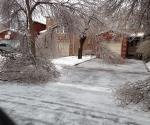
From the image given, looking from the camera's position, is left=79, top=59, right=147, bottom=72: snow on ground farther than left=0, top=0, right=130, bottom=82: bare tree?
Yes

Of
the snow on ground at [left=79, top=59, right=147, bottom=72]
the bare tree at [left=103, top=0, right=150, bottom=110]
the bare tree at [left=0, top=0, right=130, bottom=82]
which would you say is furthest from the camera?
the snow on ground at [left=79, top=59, right=147, bottom=72]

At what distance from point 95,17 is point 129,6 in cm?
549

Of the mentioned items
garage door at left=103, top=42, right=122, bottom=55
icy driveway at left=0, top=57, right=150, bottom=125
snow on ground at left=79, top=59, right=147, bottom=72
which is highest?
garage door at left=103, top=42, right=122, bottom=55

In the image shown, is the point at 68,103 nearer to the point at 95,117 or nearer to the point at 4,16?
the point at 95,117

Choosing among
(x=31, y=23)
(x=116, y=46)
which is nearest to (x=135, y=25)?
(x=31, y=23)

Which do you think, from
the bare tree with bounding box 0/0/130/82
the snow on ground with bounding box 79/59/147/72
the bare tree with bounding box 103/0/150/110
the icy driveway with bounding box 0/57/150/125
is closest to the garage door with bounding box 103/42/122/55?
the snow on ground with bounding box 79/59/147/72

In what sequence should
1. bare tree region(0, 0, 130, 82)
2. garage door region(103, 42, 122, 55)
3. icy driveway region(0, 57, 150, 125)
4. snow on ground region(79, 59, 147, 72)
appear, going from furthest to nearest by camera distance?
garage door region(103, 42, 122, 55) < snow on ground region(79, 59, 147, 72) < bare tree region(0, 0, 130, 82) < icy driveway region(0, 57, 150, 125)

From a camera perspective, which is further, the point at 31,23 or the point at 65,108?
the point at 31,23

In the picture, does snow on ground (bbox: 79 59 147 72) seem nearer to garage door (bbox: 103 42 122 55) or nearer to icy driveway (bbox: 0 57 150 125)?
garage door (bbox: 103 42 122 55)

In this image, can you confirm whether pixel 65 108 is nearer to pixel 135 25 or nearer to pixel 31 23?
pixel 135 25

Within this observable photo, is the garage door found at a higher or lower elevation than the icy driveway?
higher

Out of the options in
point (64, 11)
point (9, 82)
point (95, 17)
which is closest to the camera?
point (9, 82)

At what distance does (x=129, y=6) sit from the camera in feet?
19.2

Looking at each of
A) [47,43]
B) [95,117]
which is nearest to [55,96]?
[95,117]
